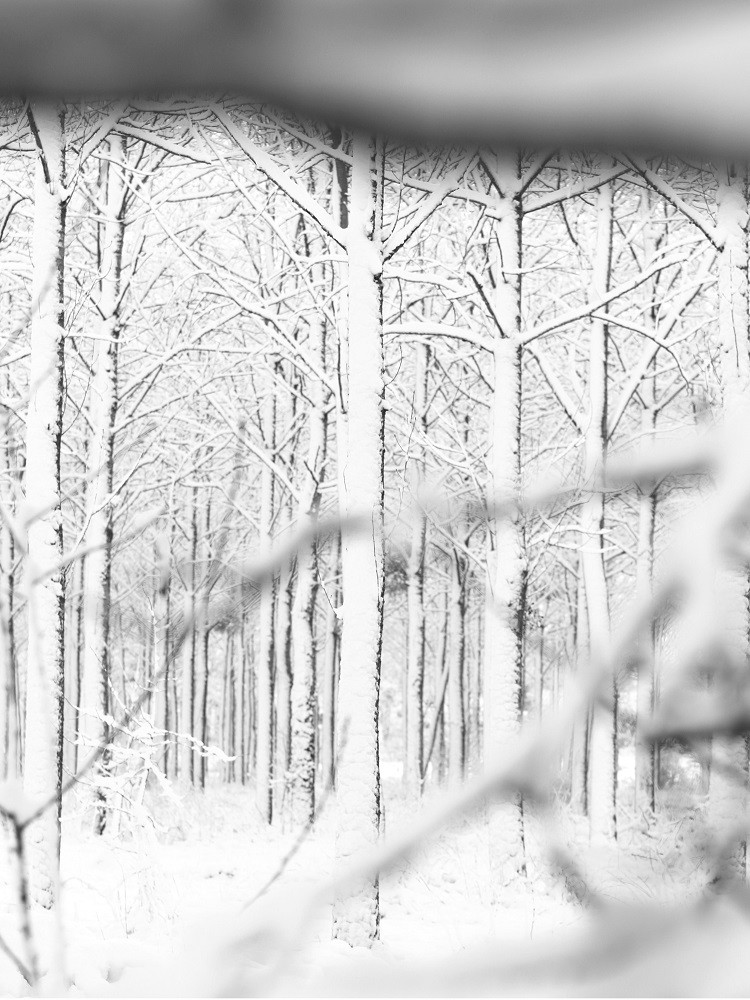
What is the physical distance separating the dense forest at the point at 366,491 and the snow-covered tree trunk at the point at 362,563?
0.04 feet

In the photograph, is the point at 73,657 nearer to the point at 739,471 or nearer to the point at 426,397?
the point at 426,397

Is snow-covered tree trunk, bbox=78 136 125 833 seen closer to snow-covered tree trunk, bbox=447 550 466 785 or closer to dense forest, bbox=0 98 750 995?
dense forest, bbox=0 98 750 995

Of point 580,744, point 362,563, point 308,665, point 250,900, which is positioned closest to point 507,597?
point 362,563

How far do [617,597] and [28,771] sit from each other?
849 cm

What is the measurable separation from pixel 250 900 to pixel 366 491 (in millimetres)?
2488

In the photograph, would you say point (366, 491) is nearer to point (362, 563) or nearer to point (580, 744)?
point (362, 563)

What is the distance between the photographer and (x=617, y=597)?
34.7 ft

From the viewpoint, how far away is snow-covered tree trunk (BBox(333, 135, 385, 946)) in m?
3.09

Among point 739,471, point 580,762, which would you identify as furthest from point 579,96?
point 580,762

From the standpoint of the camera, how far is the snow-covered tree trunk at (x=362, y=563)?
10.2ft

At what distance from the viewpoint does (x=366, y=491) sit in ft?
10.5

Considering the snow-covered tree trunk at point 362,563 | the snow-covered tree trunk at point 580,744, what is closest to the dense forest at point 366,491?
the snow-covered tree trunk at point 362,563

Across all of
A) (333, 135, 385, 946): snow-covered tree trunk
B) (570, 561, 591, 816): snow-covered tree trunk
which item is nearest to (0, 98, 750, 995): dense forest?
(333, 135, 385, 946): snow-covered tree trunk

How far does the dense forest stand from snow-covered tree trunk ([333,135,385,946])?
1 cm
